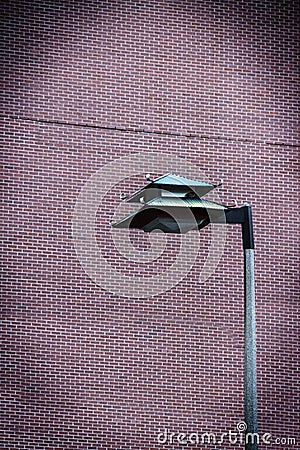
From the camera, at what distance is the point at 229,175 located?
1099 centimetres

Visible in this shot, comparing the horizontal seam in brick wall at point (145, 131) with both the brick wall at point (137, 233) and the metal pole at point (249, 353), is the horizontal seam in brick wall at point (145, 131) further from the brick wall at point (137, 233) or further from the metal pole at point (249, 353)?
the metal pole at point (249, 353)

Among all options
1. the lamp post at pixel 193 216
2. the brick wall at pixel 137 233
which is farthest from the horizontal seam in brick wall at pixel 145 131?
the lamp post at pixel 193 216

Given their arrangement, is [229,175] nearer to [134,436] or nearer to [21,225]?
[21,225]

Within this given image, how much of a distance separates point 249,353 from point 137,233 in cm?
335

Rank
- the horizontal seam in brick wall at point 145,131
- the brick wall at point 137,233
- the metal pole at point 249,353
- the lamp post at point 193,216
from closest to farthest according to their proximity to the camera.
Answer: the lamp post at point 193,216, the metal pole at point 249,353, the brick wall at point 137,233, the horizontal seam in brick wall at point 145,131

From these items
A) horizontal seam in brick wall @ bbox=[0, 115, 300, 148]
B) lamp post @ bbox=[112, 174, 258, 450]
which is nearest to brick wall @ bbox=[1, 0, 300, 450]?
horizontal seam in brick wall @ bbox=[0, 115, 300, 148]

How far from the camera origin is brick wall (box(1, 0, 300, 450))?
33.5 ft

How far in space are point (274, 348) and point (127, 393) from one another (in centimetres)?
198

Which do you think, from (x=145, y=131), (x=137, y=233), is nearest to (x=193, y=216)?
(x=137, y=233)

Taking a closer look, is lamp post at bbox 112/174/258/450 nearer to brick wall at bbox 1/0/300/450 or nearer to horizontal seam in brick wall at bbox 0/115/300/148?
brick wall at bbox 1/0/300/450

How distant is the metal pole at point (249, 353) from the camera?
7.62 metres

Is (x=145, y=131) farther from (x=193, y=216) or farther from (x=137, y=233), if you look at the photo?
(x=193, y=216)

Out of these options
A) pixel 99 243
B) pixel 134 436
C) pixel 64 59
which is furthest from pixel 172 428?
pixel 64 59

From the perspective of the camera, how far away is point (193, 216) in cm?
735
